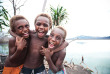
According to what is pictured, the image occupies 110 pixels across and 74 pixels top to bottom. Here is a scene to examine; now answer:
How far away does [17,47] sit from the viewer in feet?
2.35

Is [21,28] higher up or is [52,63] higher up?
[21,28]

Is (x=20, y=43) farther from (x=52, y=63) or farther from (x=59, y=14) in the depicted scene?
(x=59, y=14)

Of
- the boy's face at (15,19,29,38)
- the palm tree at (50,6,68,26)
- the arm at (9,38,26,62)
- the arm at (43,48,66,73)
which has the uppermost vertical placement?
the palm tree at (50,6,68,26)

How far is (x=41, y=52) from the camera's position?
85cm

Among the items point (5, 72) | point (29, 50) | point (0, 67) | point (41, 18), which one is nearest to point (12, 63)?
point (5, 72)

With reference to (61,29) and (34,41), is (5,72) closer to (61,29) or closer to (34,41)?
(34,41)

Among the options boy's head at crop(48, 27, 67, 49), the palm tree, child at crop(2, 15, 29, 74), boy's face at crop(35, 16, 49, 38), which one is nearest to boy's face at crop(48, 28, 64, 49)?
boy's head at crop(48, 27, 67, 49)

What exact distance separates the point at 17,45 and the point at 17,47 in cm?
2

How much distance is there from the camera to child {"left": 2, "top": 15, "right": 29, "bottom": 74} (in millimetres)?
731

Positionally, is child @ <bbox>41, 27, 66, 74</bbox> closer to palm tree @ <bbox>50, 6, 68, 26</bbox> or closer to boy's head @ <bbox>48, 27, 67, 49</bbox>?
boy's head @ <bbox>48, 27, 67, 49</bbox>

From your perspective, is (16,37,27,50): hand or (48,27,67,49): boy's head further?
(48,27,67,49): boy's head

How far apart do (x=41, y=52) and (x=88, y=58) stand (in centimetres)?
423

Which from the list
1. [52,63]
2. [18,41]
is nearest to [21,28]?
[18,41]

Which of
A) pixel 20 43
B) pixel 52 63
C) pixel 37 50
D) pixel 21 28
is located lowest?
pixel 52 63
